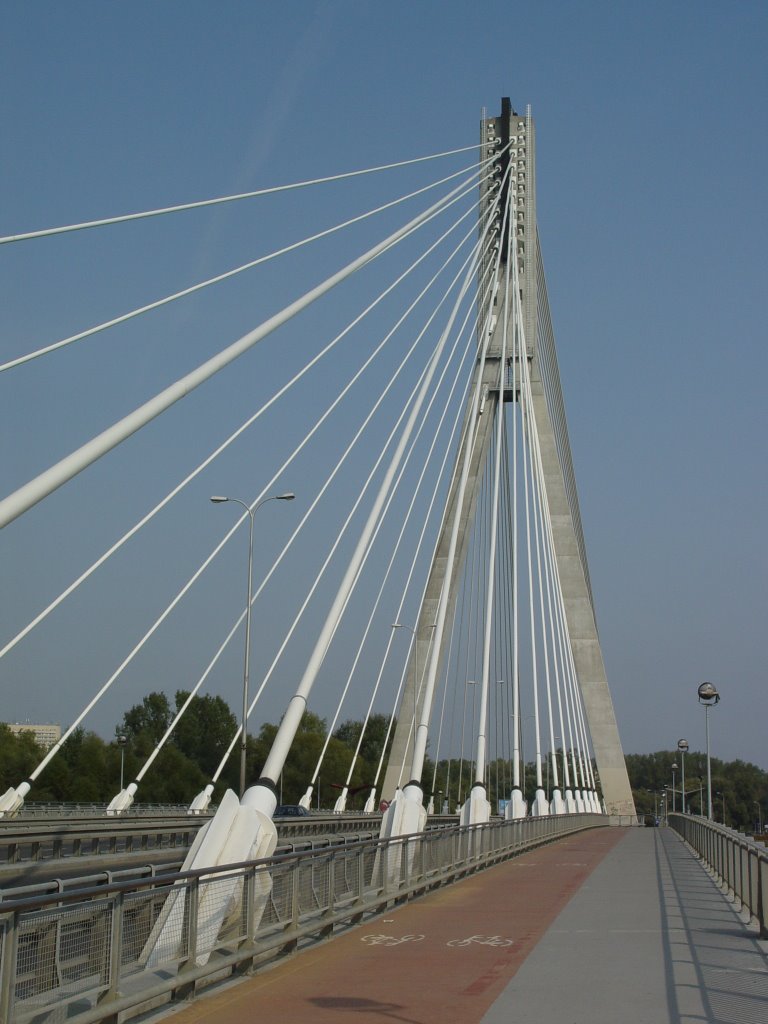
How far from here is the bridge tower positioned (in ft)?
123

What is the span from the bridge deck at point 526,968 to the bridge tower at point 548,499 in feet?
55.1

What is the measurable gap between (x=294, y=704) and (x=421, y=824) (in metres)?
7.40

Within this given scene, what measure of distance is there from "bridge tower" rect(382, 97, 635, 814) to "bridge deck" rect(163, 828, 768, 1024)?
55.1ft

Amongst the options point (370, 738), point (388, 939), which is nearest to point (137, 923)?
point (388, 939)

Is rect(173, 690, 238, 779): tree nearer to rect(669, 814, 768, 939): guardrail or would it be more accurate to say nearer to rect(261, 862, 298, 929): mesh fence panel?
rect(669, 814, 768, 939): guardrail

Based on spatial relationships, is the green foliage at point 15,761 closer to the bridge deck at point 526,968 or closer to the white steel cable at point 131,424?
the bridge deck at point 526,968

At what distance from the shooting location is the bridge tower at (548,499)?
37.4m

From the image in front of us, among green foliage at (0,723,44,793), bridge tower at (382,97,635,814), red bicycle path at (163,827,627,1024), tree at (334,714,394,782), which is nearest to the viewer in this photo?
red bicycle path at (163,827,627,1024)

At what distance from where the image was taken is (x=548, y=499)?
1815 inches

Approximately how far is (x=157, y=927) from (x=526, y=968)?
135 inches

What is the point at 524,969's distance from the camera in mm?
11211

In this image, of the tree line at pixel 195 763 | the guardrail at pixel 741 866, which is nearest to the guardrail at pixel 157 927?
the guardrail at pixel 741 866

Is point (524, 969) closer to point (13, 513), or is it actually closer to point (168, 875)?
point (168, 875)

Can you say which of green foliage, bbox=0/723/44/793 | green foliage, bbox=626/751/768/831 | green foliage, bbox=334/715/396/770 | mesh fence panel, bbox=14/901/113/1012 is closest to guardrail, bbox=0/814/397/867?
mesh fence panel, bbox=14/901/113/1012
